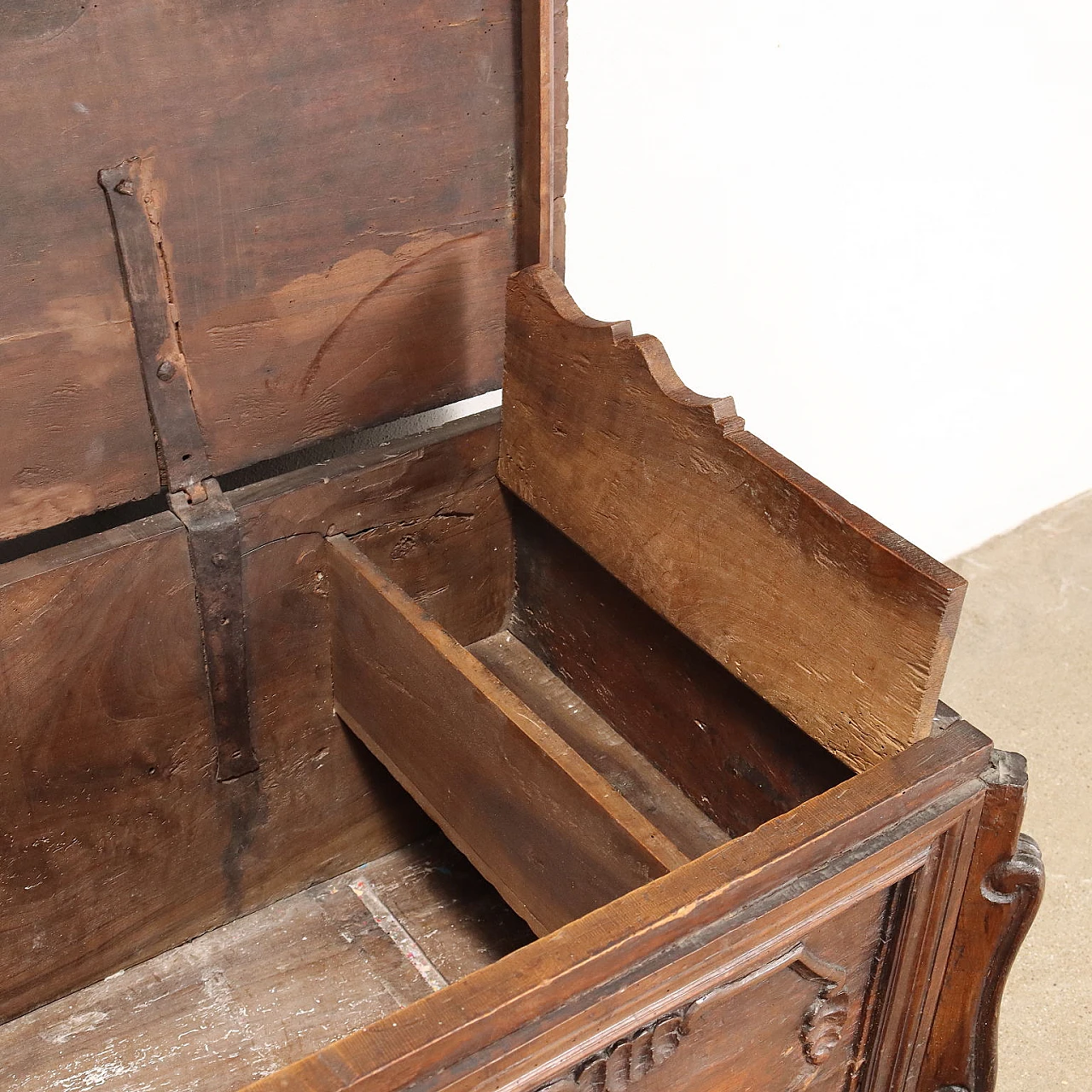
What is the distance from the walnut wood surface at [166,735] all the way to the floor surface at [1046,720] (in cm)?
92

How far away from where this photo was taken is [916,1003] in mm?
1306

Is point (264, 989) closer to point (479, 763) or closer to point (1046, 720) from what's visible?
point (479, 763)

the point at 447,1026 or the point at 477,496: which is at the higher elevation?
the point at 447,1026

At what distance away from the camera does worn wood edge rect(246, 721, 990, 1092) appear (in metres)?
0.94

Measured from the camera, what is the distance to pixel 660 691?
1.69 meters

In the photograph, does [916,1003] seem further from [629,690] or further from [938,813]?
[629,690]

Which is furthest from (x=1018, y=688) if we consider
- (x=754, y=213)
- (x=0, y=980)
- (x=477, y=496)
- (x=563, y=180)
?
(x=0, y=980)

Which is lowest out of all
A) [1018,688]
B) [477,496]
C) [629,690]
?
[1018,688]

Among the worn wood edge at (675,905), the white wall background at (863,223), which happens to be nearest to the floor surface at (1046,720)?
the white wall background at (863,223)

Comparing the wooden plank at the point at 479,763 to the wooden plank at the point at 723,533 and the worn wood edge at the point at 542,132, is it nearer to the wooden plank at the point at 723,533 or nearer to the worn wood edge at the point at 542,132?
the wooden plank at the point at 723,533

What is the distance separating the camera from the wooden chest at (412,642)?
1186 millimetres

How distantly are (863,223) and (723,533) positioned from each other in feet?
3.35

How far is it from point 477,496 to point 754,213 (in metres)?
0.68

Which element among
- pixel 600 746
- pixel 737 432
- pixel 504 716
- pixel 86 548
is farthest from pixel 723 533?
pixel 86 548
